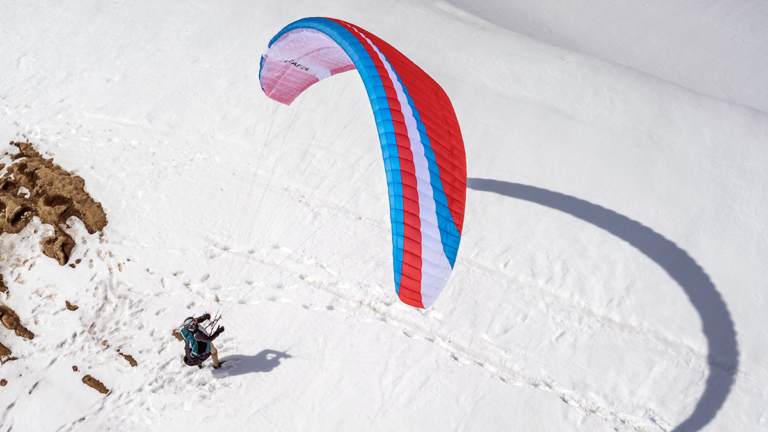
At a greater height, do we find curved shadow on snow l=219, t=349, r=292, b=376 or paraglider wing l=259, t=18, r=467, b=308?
paraglider wing l=259, t=18, r=467, b=308

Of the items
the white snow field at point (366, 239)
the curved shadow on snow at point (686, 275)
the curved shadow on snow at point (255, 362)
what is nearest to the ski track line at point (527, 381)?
the white snow field at point (366, 239)

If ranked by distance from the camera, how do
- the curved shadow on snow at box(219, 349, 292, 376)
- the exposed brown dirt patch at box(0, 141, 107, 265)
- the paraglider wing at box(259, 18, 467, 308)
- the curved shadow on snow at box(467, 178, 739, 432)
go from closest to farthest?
1. the paraglider wing at box(259, 18, 467, 308)
2. the curved shadow on snow at box(219, 349, 292, 376)
3. the curved shadow on snow at box(467, 178, 739, 432)
4. the exposed brown dirt patch at box(0, 141, 107, 265)

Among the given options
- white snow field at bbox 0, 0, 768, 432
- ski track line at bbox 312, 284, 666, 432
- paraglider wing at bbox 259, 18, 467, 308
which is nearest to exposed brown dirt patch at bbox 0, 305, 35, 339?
white snow field at bbox 0, 0, 768, 432

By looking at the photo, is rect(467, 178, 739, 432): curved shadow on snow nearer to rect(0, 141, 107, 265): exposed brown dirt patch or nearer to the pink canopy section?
the pink canopy section

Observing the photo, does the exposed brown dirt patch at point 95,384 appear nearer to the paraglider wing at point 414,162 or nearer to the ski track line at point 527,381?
the ski track line at point 527,381

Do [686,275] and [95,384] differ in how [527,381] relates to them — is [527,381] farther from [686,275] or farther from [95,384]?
[95,384]

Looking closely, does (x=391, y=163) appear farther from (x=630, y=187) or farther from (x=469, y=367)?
(x=630, y=187)
